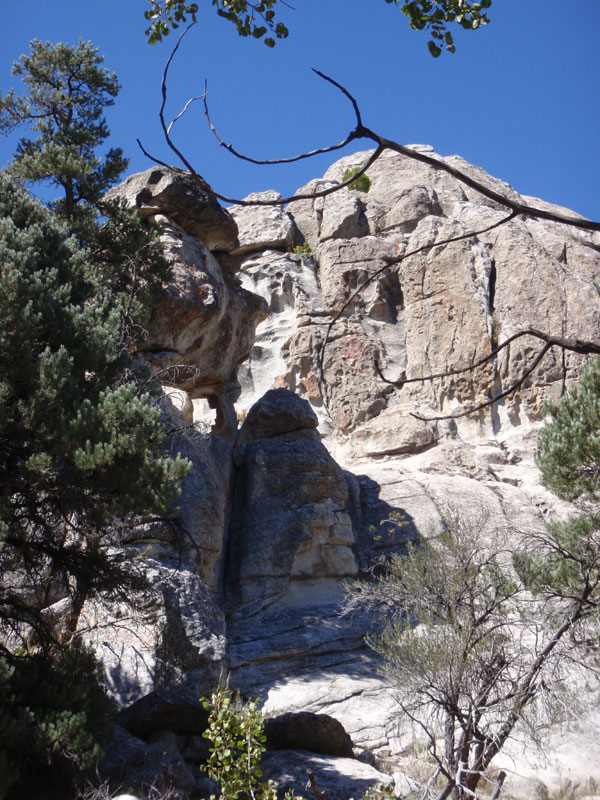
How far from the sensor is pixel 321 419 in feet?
83.6

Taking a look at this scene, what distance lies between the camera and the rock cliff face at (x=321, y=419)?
11.8 meters

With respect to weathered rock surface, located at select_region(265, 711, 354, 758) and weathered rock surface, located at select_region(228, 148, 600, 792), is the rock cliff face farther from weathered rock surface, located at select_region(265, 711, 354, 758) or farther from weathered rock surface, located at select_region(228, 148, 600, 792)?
weathered rock surface, located at select_region(265, 711, 354, 758)

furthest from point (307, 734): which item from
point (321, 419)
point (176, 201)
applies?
point (321, 419)

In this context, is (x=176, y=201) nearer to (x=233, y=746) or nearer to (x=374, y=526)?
(x=374, y=526)

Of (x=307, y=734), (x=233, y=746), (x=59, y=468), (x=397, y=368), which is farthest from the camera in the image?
(x=397, y=368)

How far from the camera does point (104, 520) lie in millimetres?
7832

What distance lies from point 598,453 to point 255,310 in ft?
44.4

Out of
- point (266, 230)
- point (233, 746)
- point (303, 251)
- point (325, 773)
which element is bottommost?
point (325, 773)

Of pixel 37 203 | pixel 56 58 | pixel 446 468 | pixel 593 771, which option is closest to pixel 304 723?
pixel 593 771

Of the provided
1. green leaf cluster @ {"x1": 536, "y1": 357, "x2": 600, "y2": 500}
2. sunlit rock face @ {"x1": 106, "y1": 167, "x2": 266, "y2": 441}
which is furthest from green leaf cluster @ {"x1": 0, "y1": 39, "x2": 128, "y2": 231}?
green leaf cluster @ {"x1": 536, "y1": 357, "x2": 600, "y2": 500}

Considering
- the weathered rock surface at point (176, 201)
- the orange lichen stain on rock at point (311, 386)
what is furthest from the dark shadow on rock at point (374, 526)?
the orange lichen stain on rock at point (311, 386)

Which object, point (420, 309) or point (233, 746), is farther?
point (420, 309)

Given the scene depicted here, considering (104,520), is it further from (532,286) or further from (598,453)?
(532,286)

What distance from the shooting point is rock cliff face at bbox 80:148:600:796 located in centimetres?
1182
